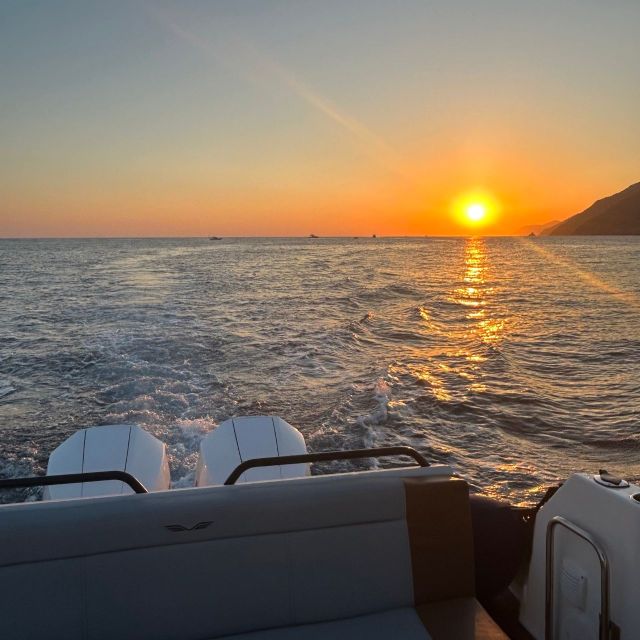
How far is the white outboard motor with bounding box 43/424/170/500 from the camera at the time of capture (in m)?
4.37

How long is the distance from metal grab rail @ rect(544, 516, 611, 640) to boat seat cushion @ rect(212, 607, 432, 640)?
66 cm

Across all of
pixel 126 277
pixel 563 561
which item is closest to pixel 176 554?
pixel 563 561

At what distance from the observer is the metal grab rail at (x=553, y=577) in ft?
8.25

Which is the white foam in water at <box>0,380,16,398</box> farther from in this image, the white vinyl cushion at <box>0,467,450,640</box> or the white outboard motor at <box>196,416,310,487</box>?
the white vinyl cushion at <box>0,467,450,640</box>

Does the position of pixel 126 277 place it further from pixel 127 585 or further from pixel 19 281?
pixel 127 585

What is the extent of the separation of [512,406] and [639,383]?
3.27m

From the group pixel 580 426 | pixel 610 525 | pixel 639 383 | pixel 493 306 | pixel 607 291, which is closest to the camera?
pixel 610 525

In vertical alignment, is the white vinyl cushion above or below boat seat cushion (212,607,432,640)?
above

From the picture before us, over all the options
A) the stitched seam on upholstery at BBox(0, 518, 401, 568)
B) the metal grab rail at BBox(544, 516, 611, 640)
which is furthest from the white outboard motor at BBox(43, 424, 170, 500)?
the metal grab rail at BBox(544, 516, 611, 640)

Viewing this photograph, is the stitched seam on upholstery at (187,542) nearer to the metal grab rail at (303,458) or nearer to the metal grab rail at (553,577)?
the metal grab rail at (303,458)

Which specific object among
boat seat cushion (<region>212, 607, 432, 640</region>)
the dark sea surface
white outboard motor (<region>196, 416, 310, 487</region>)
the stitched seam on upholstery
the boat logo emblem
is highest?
the boat logo emblem

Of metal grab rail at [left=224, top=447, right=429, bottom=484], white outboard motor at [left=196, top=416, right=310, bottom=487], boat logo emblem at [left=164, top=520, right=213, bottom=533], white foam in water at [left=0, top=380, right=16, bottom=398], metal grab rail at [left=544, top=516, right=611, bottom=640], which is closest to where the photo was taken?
metal grab rail at [left=544, top=516, right=611, bottom=640]

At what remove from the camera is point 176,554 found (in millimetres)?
2693

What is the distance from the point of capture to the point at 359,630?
110 inches
